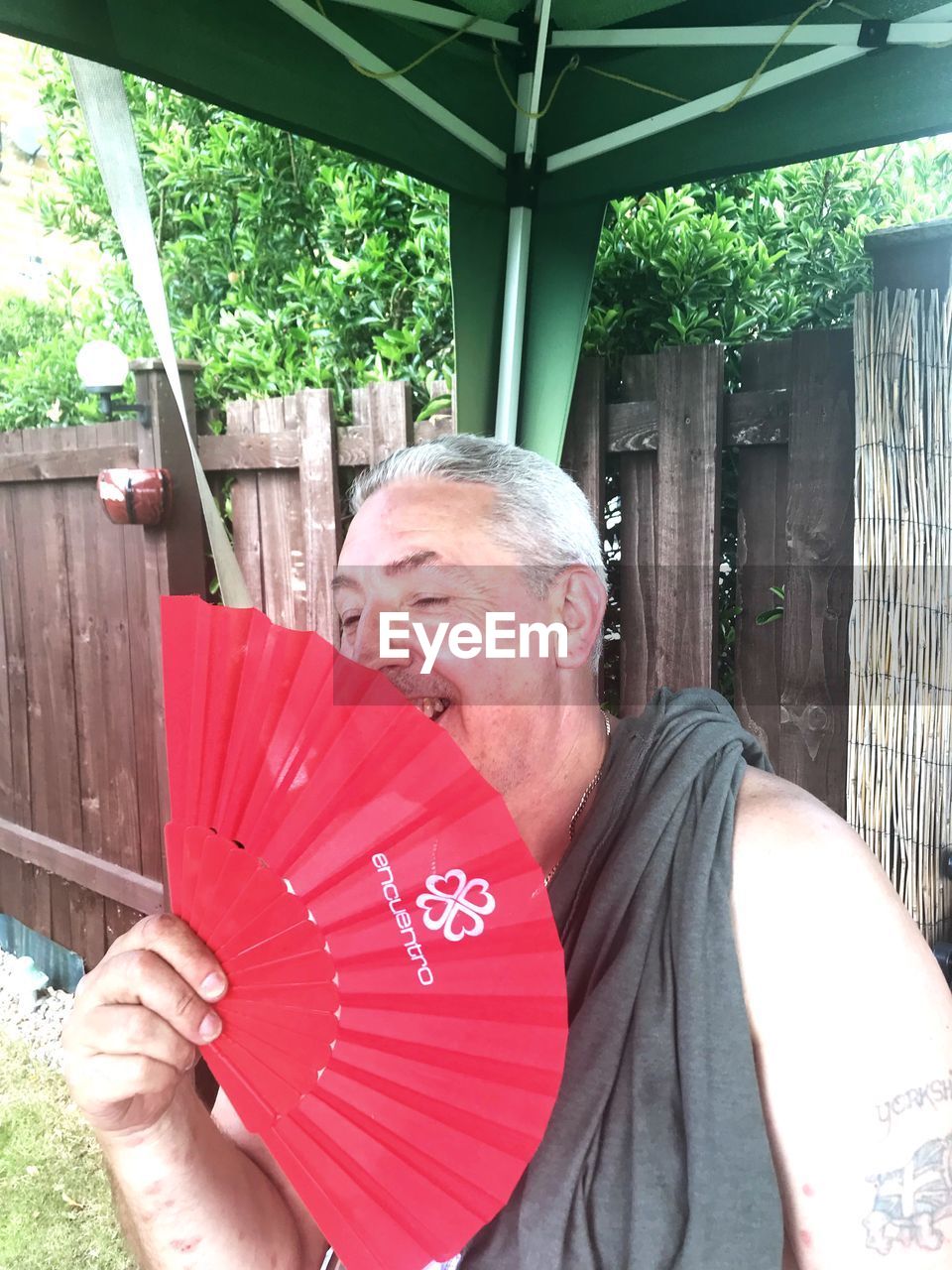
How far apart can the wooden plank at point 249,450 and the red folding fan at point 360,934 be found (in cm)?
167

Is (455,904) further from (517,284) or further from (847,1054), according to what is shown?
(517,284)

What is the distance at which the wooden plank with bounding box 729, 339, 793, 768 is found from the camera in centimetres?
170

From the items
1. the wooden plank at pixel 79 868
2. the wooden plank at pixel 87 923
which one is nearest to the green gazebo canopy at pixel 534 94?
the wooden plank at pixel 79 868

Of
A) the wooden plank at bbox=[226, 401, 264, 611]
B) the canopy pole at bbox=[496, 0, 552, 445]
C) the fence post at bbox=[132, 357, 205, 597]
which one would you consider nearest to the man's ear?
the canopy pole at bbox=[496, 0, 552, 445]

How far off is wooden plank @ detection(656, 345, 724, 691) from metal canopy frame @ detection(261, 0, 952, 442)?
335mm

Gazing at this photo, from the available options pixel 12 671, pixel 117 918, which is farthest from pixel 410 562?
pixel 12 671

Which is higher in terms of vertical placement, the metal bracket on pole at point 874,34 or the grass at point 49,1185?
the metal bracket on pole at point 874,34

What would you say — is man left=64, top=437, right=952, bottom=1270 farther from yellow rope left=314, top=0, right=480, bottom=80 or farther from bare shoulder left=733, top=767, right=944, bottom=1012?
yellow rope left=314, top=0, right=480, bottom=80

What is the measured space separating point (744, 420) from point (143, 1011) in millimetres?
1505

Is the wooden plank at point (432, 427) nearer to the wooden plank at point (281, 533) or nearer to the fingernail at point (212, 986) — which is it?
the wooden plank at point (281, 533)

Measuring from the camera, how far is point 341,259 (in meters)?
2.61

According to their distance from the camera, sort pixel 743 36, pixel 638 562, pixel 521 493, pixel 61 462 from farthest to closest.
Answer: pixel 61 462, pixel 638 562, pixel 743 36, pixel 521 493

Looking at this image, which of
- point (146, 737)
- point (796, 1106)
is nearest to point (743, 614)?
point (796, 1106)

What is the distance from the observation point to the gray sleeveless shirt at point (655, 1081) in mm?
734
